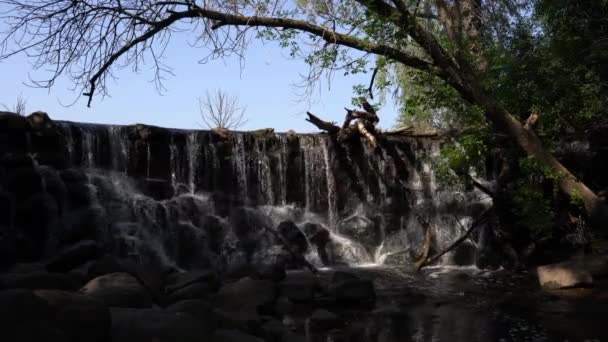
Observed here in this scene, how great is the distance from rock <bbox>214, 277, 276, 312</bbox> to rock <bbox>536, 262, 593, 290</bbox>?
17.7 feet

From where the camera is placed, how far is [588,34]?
37.5 ft

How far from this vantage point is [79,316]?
5.76 meters

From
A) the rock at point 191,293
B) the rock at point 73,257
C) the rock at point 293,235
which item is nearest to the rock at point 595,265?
the rock at point 293,235

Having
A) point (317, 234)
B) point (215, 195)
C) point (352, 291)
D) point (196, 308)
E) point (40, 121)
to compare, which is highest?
point (40, 121)

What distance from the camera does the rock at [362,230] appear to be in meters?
18.1

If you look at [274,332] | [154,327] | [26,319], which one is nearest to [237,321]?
[274,332]

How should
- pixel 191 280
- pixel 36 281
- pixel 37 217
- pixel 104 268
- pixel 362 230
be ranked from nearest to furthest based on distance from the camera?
pixel 36 281 < pixel 104 268 < pixel 191 280 < pixel 37 217 < pixel 362 230

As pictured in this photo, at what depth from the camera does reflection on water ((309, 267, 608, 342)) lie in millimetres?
7883

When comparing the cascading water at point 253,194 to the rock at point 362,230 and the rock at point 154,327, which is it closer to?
the rock at point 362,230

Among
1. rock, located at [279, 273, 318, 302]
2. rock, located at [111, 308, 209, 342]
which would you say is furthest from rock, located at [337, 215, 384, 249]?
rock, located at [111, 308, 209, 342]

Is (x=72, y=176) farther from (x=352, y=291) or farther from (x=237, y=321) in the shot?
(x=237, y=321)

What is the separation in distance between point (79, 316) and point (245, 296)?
4.18 metres

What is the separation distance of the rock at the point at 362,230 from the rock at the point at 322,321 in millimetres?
8732

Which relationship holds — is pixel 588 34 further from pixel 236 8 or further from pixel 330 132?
pixel 330 132
